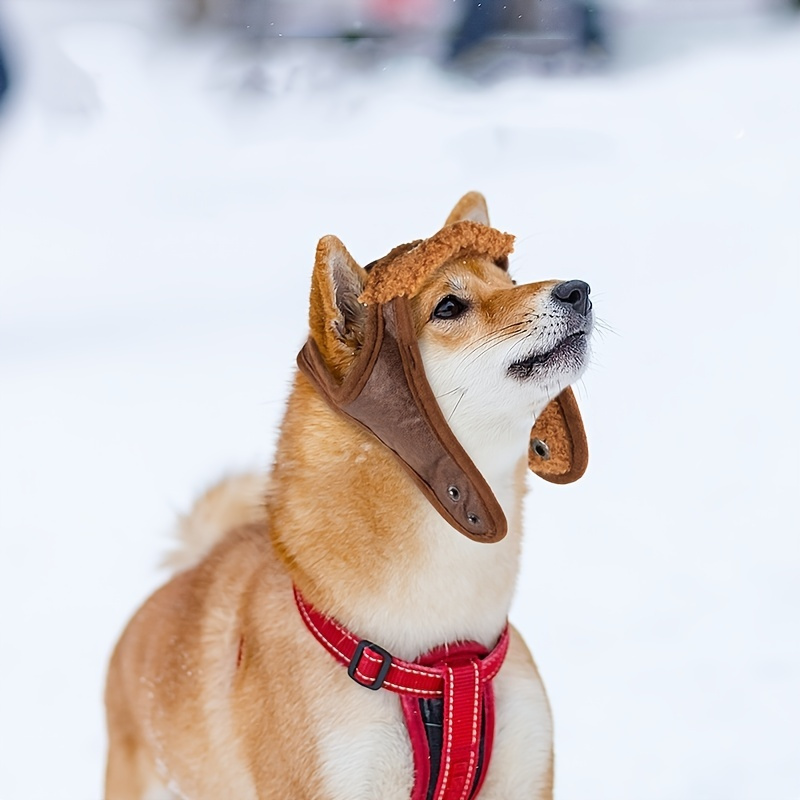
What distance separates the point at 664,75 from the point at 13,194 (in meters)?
5.71

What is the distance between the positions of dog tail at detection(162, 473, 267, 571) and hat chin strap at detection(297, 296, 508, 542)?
984mm

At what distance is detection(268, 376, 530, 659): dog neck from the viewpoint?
6.76ft

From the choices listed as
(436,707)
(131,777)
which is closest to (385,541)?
(436,707)

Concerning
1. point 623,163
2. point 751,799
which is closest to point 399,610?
point 751,799

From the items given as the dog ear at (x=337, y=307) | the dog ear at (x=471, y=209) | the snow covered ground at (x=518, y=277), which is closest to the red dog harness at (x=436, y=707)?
the dog ear at (x=337, y=307)

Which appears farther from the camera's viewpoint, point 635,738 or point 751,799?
point 635,738

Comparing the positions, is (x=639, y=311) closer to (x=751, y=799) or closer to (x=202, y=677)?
(x=751, y=799)

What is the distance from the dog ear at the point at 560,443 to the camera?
86.7 inches

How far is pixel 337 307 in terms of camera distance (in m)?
2.03

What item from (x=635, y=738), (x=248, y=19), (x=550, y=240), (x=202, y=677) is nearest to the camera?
(x=202, y=677)

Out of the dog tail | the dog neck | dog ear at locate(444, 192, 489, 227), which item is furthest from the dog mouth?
the dog tail

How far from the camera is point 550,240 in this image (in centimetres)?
717

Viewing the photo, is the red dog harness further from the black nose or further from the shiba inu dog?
the black nose

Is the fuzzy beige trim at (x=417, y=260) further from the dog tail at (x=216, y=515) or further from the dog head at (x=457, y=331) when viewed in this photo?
the dog tail at (x=216, y=515)
